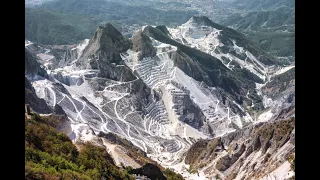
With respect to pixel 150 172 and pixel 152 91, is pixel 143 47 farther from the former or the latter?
pixel 150 172

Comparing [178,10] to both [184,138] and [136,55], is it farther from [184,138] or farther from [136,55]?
[184,138]

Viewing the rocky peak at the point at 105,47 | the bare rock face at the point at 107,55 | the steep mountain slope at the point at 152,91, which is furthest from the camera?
the rocky peak at the point at 105,47

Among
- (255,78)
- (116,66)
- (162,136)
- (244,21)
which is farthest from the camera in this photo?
(244,21)

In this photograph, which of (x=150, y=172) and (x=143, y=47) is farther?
(x=143, y=47)

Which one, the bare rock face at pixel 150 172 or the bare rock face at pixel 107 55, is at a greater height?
the bare rock face at pixel 150 172

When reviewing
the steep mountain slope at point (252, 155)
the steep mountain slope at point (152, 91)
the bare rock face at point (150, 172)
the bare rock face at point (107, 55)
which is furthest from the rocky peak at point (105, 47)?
the bare rock face at point (150, 172)

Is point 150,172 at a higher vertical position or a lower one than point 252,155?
higher

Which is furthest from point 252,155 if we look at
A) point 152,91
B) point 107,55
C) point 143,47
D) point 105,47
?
point 143,47

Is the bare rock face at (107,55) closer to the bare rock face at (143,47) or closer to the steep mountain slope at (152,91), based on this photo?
the steep mountain slope at (152,91)

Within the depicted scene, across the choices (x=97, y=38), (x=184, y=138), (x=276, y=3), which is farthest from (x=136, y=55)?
(x=276, y=3)
